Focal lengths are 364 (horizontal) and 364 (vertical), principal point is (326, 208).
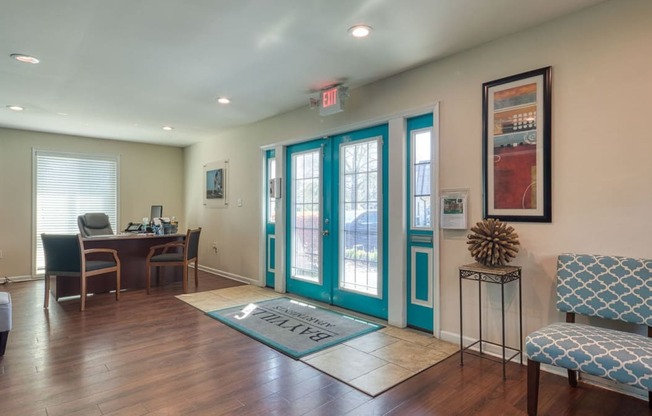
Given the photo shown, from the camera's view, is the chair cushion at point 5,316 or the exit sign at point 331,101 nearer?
the chair cushion at point 5,316

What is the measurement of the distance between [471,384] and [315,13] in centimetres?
270

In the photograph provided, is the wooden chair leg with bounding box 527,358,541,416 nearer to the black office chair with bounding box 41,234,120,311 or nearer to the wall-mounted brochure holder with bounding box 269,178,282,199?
the wall-mounted brochure holder with bounding box 269,178,282,199

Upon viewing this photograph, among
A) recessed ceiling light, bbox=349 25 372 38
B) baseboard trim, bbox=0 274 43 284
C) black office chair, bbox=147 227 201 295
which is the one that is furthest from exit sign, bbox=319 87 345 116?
baseboard trim, bbox=0 274 43 284

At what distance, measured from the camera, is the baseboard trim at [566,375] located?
7.39 ft

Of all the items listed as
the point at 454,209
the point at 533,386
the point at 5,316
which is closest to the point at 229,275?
the point at 5,316

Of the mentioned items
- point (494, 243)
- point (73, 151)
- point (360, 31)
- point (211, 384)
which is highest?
point (360, 31)

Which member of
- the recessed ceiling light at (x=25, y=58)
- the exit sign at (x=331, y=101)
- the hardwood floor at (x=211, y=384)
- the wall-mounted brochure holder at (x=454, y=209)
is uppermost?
the recessed ceiling light at (x=25, y=58)

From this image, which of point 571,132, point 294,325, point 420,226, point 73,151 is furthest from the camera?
point 73,151

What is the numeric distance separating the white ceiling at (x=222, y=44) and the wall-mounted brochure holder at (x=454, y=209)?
121 cm

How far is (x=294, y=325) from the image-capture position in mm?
3643

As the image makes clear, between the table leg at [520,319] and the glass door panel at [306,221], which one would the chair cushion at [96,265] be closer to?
the glass door panel at [306,221]

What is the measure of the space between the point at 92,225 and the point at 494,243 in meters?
5.85

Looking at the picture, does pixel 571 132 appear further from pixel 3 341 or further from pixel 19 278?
pixel 19 278

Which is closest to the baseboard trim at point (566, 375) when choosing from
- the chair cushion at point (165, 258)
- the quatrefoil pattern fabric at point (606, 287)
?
the quatrefoil pattern fabric at point (606, 287)
